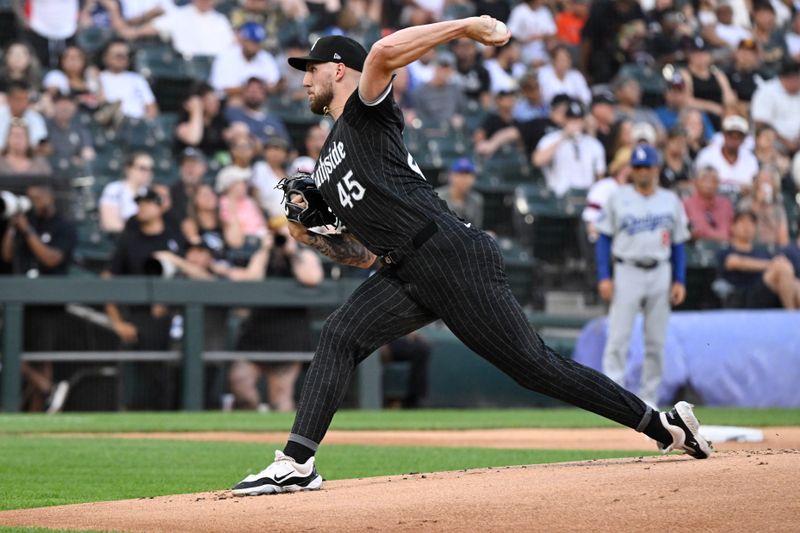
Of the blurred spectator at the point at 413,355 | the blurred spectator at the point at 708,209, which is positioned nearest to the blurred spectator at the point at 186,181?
the blurred spectator at the point at 413,355

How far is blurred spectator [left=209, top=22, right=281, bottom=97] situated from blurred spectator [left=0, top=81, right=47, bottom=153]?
8.41ft

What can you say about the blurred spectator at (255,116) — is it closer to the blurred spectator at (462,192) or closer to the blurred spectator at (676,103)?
the blurred spectator at (462,192)

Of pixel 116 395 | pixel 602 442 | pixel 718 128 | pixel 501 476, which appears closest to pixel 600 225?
pixel 602 442

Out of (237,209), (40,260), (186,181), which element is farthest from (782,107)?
(40,260)

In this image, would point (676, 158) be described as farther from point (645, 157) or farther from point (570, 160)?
point (645, 157)

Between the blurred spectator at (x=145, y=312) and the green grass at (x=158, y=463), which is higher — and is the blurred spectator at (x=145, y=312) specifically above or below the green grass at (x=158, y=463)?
above

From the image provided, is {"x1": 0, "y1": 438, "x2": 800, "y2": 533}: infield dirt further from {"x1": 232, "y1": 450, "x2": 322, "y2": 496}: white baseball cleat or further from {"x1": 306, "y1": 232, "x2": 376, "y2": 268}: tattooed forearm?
{"x1": 306, "y1": 232, "x2": 376, "y2": 268}: tattooed forearm

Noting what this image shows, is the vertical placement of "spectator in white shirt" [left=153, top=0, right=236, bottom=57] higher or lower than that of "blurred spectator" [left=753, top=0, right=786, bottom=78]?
lower

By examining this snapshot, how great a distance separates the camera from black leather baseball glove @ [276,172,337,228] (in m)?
5.86

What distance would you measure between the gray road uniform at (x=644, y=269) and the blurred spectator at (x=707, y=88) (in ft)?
26.2

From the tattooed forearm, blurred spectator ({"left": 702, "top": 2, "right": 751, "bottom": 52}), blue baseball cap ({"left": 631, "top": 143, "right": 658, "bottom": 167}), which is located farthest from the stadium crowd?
the tattooed forearm

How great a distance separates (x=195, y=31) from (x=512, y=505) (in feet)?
42.8

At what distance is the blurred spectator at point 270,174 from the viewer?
14758 millimetres

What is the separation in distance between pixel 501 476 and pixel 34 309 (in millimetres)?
8055
